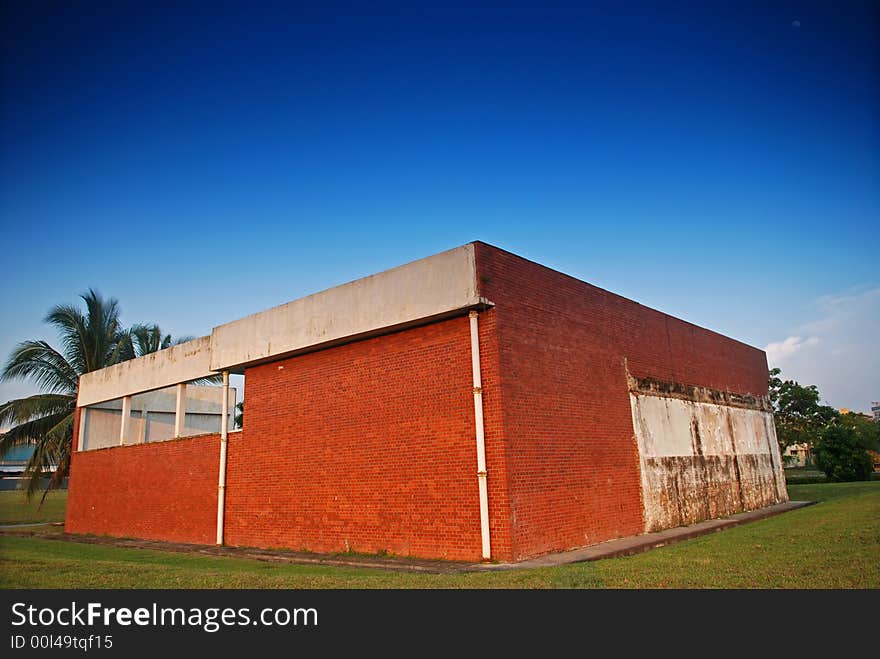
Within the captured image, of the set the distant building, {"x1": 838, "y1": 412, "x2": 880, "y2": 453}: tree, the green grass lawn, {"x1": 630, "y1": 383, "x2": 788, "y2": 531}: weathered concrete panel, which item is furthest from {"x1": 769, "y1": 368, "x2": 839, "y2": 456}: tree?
the green grass lawn

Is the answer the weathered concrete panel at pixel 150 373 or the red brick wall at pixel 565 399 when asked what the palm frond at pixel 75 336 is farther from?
the red brick wall at pixel 565 399

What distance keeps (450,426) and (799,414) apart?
123 feet

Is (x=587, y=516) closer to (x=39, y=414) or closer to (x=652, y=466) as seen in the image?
(x=652, y=466)

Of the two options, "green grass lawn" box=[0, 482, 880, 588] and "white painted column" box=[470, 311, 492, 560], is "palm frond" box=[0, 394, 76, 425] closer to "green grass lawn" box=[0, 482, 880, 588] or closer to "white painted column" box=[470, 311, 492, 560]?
"green grass lawn" box=[0, 482, 880, 588]

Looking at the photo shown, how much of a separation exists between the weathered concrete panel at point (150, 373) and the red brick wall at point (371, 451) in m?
2.43

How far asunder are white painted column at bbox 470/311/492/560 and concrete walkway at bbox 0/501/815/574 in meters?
0.47

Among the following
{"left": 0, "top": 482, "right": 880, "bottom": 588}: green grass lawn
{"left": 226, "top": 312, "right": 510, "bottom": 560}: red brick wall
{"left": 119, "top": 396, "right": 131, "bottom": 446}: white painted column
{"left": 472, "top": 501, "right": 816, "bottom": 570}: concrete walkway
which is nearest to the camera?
{"left": 0, "top": 482, "right": 880, "bottom": 588}: green grass lawn

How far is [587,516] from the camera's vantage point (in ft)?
37.7

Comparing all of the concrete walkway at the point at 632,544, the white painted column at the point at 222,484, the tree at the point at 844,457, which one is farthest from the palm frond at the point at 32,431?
the tree at the point at 844,457

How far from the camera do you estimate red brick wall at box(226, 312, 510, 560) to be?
10.3 m

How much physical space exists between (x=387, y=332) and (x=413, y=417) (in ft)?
5.70

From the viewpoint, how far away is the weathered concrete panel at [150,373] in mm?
16406
